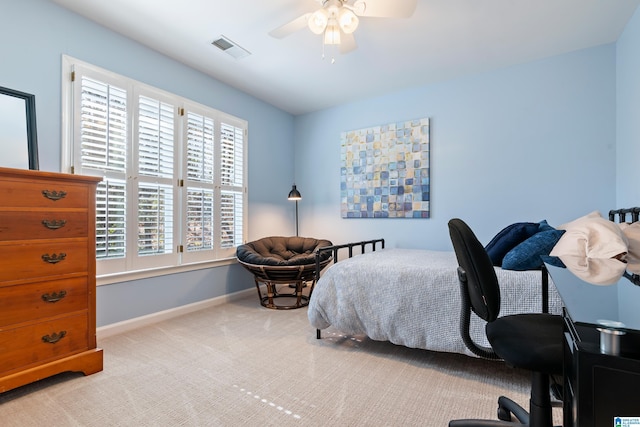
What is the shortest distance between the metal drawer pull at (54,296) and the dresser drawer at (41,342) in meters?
0.13

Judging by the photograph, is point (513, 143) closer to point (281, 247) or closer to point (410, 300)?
point (410, 300)

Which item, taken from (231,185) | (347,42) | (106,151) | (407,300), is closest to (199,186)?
(231,185)

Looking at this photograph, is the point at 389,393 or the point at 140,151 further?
the point at 140,151

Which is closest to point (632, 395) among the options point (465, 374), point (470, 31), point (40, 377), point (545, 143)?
point (465, 374)

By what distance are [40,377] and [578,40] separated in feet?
15.2

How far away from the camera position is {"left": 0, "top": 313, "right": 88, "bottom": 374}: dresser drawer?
1.67 metres

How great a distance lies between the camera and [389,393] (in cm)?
176

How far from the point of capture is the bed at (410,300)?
6.07ft

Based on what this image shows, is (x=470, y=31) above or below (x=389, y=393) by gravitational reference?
above

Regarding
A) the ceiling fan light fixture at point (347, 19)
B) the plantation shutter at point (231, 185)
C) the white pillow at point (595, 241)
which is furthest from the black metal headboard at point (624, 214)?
the plantation shutter at point (231, 185)

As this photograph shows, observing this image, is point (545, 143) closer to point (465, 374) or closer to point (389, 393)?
point (465, 374)

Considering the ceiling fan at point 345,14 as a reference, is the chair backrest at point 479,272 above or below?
below

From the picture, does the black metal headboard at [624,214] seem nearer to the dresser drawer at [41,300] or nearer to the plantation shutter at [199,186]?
the plantation shutter at [199,186]

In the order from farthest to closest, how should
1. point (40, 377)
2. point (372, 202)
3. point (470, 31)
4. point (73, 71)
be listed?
1. point (372, 202)
2. point (470, 31)
3. point (73, 71)
4. point (40, 377)
